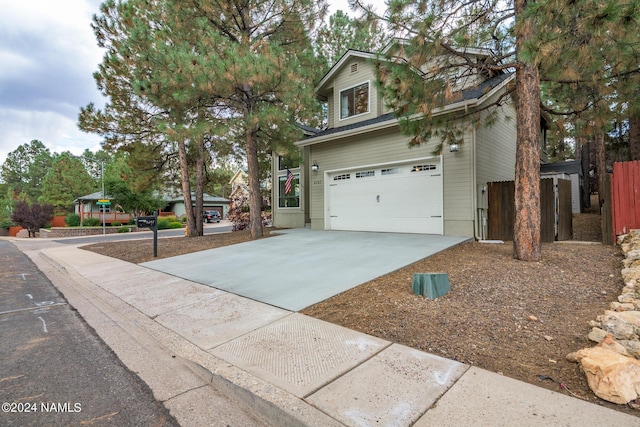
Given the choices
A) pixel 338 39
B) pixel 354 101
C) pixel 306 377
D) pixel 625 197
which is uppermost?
pixel 338 39

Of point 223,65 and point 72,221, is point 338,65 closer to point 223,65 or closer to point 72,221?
point 223,65

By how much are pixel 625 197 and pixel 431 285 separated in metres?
5.23

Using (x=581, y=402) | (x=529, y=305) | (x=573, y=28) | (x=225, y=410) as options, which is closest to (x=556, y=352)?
(x=581, y=402)

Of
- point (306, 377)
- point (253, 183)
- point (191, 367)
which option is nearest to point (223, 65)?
point (253, 183)

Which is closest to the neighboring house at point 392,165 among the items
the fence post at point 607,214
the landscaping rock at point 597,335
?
the fence post at point 607,214

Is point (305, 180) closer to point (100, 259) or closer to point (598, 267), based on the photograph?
point (100, 259)

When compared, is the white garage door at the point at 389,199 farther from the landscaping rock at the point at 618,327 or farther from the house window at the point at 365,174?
the landscaping rock at the point at 618,327

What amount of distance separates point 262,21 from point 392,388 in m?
11.8

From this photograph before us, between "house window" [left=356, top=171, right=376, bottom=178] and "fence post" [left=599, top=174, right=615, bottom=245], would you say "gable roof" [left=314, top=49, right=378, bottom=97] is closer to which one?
"house window" [left=356, top=171, right=376, bottom=178]

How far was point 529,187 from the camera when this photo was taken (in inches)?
220

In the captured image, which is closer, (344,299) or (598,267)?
(344,299)

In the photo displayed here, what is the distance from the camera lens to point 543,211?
7.59m

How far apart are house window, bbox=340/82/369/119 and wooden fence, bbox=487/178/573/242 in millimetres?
5543

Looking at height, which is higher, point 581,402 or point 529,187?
point 529,187
